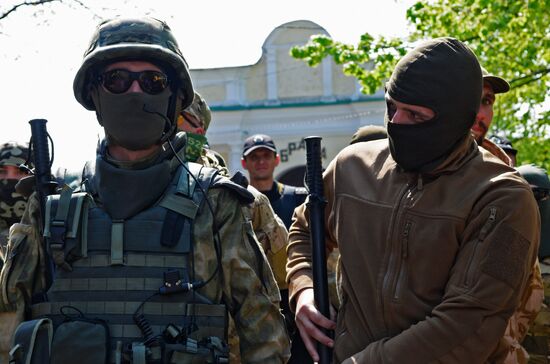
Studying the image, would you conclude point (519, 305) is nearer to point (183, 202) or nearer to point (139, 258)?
point (183, 202)

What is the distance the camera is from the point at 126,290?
3.57m

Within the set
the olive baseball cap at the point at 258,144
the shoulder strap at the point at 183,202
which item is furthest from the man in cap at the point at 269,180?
the shoulder strap at the point at 183,202

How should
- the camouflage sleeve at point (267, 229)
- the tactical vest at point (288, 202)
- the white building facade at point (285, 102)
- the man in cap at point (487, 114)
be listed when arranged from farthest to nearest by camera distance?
the white building facade at point (285, 102), the tactical vest at point (288, 202), the camouflage sleeve at point (267, 229), the man in cap at point (487, 114)

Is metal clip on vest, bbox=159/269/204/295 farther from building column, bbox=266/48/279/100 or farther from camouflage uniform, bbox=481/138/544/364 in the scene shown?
building column, bbox=266/48/279/100

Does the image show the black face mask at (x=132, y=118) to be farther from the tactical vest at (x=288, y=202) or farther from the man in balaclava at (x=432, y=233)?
the tactical vest at (x=288, y=202)

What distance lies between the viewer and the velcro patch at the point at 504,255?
10.4 ft

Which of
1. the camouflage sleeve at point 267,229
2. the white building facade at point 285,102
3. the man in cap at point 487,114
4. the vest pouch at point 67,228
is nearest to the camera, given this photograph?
the vest pouch at point 67,228

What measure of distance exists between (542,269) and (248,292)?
3613 millimetres

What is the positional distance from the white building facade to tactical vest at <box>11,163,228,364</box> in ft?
77.6

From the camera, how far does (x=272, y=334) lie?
3.62m

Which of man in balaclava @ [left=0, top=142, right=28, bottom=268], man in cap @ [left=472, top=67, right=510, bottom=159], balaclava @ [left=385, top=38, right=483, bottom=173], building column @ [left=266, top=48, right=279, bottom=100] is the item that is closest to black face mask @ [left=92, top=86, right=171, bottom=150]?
balaclava @ [left=385, top=38, right=483, bottom=173]

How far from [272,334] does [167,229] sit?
1.82ft

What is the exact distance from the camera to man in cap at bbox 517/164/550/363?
22.0ft

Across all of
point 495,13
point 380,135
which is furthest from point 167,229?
point 495,13
